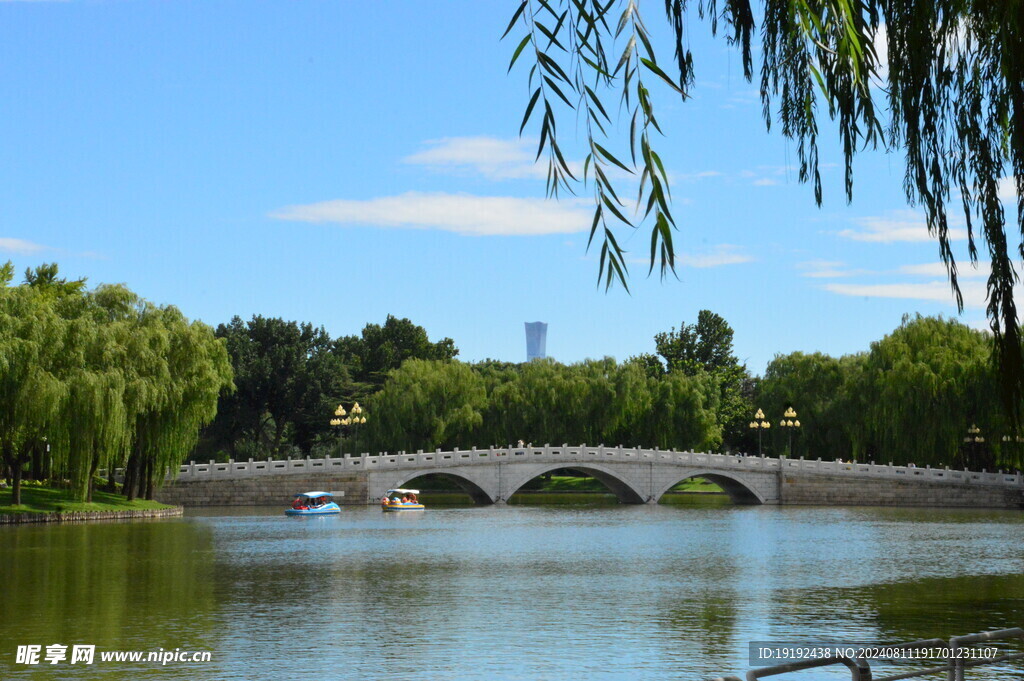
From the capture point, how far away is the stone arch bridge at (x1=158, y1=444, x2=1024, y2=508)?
4753cm

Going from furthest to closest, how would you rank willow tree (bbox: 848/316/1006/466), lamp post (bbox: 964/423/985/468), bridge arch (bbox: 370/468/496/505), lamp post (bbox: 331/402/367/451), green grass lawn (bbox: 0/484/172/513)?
1. lamp post (bbox: 331/402/367/451)
2. bridge arch (bbox: 370/468/496/505)
3. lamp post (bbox: 964/423/985/468)
4. willow tree (bbox: 848/316/1006/466)
5. green grass lawn (bbox: 0/484/172/513)

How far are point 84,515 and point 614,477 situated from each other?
77.5 ft

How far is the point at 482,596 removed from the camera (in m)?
19.7

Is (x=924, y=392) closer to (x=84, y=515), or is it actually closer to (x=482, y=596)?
(x=84, y=515)

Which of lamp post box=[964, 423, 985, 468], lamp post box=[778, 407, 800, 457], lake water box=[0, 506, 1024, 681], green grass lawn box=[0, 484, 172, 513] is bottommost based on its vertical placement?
lake water box=[0, 506, 1024, 681]

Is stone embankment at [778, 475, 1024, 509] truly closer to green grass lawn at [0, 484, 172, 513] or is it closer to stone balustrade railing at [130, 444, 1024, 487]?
stone balustrade railing at [130, 444, 1024, 487]

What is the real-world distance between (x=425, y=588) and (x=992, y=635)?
15.9 metres

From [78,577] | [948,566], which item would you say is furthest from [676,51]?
[948,566]

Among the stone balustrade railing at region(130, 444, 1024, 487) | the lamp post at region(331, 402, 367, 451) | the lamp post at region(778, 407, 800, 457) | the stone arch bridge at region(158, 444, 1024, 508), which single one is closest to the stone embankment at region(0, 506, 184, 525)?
the stone arch bridge at region(158, 444, 1024, 508)

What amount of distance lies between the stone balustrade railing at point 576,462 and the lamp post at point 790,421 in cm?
174

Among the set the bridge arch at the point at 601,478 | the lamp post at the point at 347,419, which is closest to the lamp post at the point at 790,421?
the bridge arch at the point at 601,478

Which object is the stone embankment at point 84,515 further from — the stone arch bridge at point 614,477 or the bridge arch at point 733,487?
the bridge arch at point 733,487

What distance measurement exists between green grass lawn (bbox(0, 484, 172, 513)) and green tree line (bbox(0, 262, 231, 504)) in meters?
0.45

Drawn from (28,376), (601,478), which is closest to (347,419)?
(601,478)
